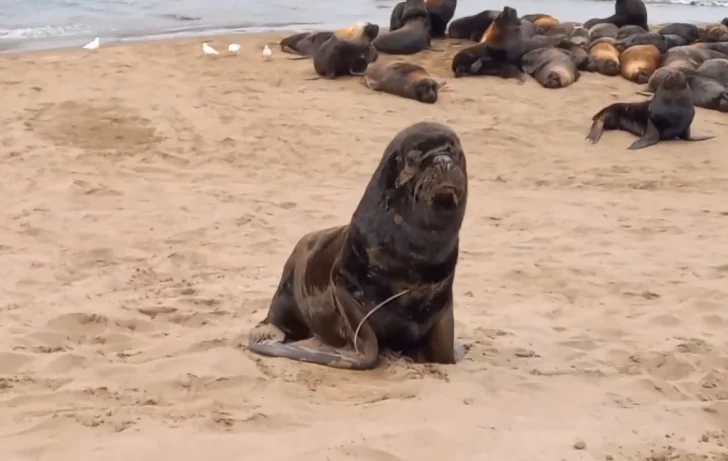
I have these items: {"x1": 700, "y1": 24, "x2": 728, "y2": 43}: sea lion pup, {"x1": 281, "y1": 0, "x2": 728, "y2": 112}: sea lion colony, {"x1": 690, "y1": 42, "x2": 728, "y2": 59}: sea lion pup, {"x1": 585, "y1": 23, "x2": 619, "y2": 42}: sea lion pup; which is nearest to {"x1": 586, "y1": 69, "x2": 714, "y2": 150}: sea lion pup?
{"x1": 281, "y1": 0, "x2": 728, "y2": 112}: sea lion colony

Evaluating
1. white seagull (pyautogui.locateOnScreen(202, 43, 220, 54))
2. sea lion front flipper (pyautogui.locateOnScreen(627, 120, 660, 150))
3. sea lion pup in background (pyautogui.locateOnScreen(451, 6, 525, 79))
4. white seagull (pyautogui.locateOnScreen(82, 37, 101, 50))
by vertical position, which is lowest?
sea lion front flipper (pyautogui.locateOnScreen(627, 120, 660, 150))

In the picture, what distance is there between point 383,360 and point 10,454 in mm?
1536

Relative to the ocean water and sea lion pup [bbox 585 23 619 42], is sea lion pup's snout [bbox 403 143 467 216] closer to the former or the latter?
sea lion pup [bbox 585 23 619 42]

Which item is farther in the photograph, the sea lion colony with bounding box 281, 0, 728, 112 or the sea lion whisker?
the sea lion colony with bounding box 281, 0, 728, 112

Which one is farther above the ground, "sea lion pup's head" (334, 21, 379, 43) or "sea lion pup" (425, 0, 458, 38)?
"sea lion pup" (425, 0, 458, 38)

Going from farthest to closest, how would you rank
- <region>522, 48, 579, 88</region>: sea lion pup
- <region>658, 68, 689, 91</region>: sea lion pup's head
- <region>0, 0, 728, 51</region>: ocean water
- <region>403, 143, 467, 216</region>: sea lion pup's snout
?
<region>0, 0, 728, 51</region>: ocean water, <region>522, 48, 579, 88</region>: sea lion pup, <region>658, 68, 689, 91</region>: sea lion pup's head, <region>403, 143, 467, 216</region>: sea lion pup's snout

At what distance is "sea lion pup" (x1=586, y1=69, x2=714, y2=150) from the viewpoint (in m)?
9.56

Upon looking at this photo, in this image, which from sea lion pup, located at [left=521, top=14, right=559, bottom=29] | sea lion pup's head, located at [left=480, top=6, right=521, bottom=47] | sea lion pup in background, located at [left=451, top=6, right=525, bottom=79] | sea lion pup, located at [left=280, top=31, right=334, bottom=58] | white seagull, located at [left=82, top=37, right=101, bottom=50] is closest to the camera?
sea lion pup in background, located at [left=451, top=6, right=525, bottom=79]

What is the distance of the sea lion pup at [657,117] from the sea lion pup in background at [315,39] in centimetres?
386

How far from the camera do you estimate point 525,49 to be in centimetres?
1248

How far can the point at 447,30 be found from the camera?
15.1 m

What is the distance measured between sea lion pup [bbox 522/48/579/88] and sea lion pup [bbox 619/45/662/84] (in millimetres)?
619

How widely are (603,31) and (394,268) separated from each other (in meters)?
11.0

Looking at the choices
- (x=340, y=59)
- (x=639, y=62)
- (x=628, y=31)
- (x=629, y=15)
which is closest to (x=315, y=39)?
(x=340, y=59)
